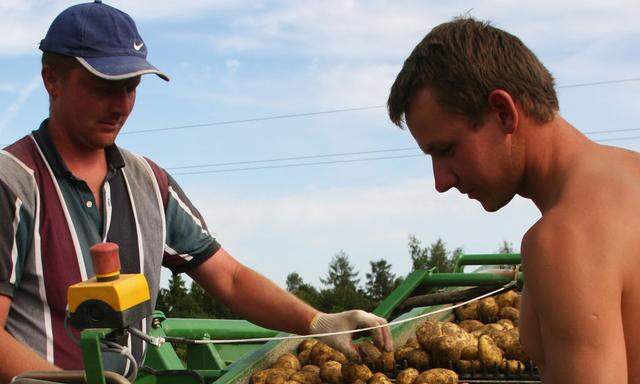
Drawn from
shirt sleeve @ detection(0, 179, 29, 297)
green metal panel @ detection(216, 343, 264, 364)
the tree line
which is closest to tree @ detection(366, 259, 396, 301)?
the tree line

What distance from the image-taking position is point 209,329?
6.07 meters

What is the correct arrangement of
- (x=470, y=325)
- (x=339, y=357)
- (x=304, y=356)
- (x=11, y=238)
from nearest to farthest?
(x=11, y=238) < (x=339, y=357) < (x=304, y=356) < (x=470, y=325)

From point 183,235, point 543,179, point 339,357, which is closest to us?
point 543,179

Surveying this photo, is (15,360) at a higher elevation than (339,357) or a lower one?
higher

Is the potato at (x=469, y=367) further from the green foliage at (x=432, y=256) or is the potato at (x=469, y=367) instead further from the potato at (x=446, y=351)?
the green foliage at (x=432, y=256)

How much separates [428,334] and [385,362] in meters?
0.28

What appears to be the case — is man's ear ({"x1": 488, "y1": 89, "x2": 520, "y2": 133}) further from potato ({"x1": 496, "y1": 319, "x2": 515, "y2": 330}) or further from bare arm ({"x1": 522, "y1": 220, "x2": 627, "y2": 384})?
potato ({"x1": 496, "y1": 319, "x2": 515, "y2": 330})

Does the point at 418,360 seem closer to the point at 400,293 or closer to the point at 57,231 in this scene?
the point at 400,293

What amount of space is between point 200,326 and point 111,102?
313 cm

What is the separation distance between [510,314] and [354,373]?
4.59 ft

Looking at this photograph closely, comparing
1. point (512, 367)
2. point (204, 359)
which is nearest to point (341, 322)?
point (512, 367)

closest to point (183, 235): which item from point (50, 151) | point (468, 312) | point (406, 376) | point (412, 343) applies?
point (50, 151)

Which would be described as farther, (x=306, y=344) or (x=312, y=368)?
(x=306, y=344)

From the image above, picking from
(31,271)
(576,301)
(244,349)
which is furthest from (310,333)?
(244,349)
